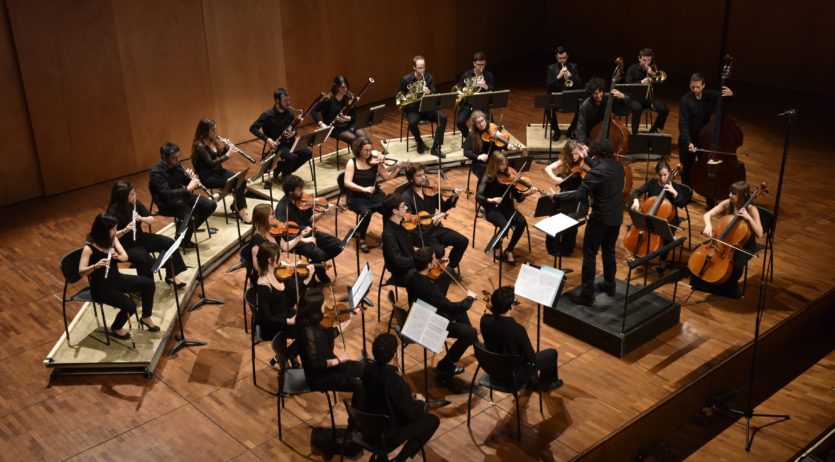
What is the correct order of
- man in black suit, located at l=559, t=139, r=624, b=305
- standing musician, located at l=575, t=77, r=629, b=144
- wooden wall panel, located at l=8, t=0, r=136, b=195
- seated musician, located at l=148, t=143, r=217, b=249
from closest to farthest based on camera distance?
man in black suit, located at l=559, t=139, r=624, b=305, seated musician, located at l=148, t=143, r=217, b=249, wooden wall panel, located at l=8, t=0, r=136, b=195, standing musician, located at l=575, t=77, r=629, b=144

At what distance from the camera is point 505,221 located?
25.7ft

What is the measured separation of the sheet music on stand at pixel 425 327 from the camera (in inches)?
208

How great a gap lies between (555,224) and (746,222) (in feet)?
5.61

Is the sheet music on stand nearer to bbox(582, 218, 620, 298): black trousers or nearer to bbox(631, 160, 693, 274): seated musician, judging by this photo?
bbox(582, 218, 620, 298): black trousers

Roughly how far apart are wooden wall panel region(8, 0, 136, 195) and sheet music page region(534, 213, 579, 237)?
18.3 ft

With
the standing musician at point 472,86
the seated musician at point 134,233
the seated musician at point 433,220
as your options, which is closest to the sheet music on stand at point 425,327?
the seated musician at point 433,220

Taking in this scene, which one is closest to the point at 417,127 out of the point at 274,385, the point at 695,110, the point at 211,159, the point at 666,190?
the point at 211,159

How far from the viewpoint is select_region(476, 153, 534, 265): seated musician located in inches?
305

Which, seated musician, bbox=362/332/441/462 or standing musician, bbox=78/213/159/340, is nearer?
seated musician, bbox=362/332/441/462

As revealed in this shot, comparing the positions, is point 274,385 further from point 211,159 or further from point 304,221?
point 211,159

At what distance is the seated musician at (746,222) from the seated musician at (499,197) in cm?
155

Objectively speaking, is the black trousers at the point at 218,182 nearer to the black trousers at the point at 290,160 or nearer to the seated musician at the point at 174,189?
the seated musician at the point at 174,189

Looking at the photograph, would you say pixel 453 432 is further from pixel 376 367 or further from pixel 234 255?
pixel 234 255

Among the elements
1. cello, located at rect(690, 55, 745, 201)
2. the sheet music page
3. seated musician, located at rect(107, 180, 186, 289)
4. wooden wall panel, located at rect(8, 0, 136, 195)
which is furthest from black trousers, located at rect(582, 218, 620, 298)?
wooden wall panel, located at rect(8, 0, 136, 195)
